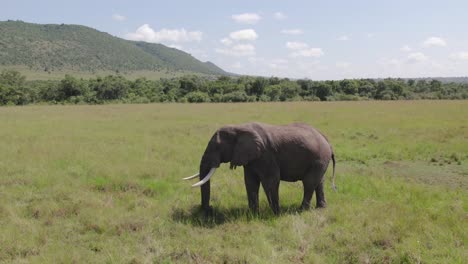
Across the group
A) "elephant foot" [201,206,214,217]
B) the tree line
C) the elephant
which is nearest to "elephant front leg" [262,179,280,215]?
the elephant

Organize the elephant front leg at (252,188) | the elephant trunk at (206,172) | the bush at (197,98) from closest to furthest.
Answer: the elephant trunk at (206,172) → the elephant front leg at (252,188) → the bush at (197,98)

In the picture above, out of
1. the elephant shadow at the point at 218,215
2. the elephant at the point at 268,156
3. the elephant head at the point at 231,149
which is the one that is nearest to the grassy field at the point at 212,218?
the elephant shadow at the point at 218,215

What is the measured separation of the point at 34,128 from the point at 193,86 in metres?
55.9

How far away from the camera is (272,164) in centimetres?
811

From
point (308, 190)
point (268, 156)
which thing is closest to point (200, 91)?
point (308, 190)

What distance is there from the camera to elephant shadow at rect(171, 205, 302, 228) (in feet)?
25.8

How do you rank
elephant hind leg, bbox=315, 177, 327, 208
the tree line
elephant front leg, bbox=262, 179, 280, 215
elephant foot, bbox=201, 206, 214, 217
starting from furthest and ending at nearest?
1. the tree line
2. elephant hind leg, bbox=315, 177, 327, 208
3. elephant foot, bbox=201, 206, 214, 217
4. elephant front leg, bbox=262, 179, 280, 215

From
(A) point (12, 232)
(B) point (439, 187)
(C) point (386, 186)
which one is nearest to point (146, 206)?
(A) point (12, 232)

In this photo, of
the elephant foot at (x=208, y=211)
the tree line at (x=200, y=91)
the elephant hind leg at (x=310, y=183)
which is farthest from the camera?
the tree line at (x=200, y=91)

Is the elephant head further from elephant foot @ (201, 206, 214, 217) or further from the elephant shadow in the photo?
the elephant shadow

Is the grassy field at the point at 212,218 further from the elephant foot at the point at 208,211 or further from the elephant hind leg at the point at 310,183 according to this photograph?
the elephant hind leg at the point at 310,183

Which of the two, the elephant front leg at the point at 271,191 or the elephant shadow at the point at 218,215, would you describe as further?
the elephant front leg at the point at 271,191

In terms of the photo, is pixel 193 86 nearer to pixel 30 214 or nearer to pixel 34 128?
pixel 34 128

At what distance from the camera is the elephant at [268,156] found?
7.88 metres
